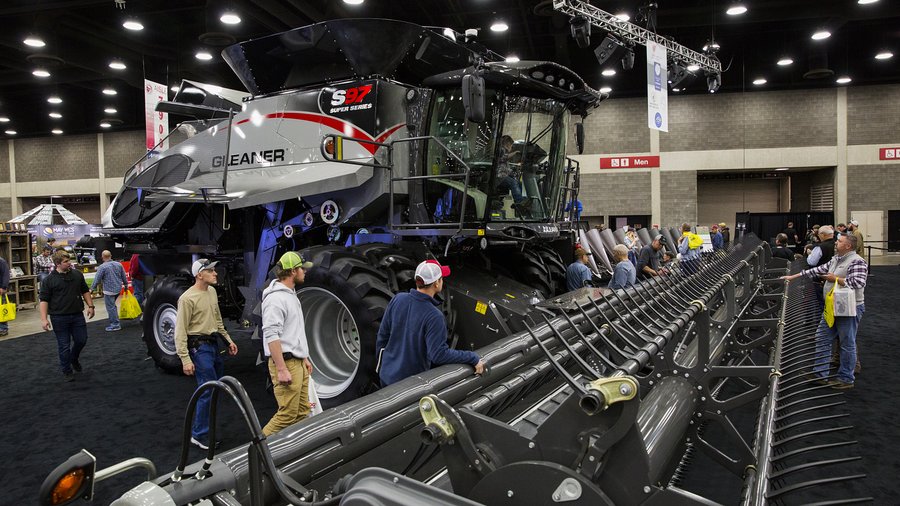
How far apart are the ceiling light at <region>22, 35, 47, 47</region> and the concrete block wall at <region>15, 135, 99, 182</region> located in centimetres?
1501

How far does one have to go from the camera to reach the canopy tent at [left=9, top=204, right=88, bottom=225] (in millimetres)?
19812

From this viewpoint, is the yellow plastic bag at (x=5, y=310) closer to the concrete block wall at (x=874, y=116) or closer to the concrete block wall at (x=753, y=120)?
the concrete block wall at (x=753, y=120)

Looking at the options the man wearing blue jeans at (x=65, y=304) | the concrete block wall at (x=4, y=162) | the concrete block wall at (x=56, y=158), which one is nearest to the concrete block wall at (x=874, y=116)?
the man wearing blue jeans at (x=65, y=304)

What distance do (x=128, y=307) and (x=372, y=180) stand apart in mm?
7498

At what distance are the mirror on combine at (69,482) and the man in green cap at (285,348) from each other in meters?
2.50

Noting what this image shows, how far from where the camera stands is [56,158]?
88.2 ft

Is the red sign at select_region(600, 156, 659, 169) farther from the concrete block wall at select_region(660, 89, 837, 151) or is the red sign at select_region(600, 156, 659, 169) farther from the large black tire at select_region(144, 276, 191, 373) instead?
the large black tire at select_region(144, 276, 191, 373)

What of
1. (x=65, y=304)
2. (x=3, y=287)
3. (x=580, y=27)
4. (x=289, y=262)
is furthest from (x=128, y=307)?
(x=580, y=27)

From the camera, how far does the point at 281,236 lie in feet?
20.5

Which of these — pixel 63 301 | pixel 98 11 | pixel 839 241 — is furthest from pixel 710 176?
pixel 63 301

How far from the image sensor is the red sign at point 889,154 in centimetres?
2114

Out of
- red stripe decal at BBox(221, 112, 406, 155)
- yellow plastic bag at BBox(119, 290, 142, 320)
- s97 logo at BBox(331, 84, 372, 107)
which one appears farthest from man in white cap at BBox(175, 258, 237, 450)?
yellow plastic bag at BBox(119, 290, 142, 320)

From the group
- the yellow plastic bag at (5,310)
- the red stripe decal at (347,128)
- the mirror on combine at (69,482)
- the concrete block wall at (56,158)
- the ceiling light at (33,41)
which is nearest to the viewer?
the mirror on combine at (69,482)

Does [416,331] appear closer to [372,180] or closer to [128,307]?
[372,180]
